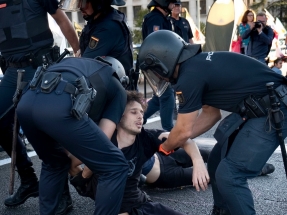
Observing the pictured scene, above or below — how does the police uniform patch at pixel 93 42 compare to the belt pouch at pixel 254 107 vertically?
above

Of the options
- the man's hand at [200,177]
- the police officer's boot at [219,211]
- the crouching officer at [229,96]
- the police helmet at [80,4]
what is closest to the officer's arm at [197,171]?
the man's hand at [200,177]

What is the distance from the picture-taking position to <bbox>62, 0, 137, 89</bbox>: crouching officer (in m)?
4.22

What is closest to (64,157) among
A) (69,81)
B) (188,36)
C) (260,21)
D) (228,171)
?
(69,81)

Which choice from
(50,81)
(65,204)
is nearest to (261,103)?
(50,81)

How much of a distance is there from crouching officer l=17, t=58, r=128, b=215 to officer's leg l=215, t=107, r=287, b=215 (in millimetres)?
629

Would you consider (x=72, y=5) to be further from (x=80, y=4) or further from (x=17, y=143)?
(x=17, y=143)

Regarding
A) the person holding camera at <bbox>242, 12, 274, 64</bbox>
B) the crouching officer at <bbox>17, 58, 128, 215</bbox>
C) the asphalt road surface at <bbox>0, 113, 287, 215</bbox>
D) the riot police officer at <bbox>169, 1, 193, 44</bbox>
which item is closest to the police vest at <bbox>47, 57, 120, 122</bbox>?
the crouching officer at <bbox>17, 58, 128, 215</bbox>

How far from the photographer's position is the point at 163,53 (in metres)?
3.31

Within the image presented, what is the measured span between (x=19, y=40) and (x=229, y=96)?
181cm

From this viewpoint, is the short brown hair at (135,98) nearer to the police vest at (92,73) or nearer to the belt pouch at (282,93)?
the police vest at (92,73)

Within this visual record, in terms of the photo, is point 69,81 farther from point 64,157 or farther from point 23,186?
point 23,186

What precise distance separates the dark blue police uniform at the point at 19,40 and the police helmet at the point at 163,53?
118cm

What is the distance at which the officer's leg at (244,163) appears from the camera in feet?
10.7

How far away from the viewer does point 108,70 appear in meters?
3.30
